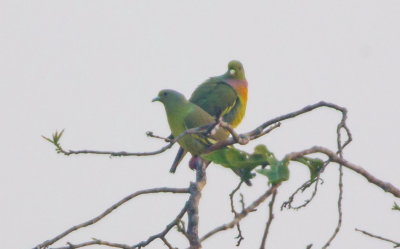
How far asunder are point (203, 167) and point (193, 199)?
1099 millimetres

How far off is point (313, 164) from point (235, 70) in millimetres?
5875

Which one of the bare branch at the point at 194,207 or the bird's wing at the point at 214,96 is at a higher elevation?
the bird's wing at the point at 214,96

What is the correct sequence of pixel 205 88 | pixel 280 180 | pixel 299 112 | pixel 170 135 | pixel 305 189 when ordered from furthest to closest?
1. pixel 205 88
2. pixel 170 135
3. pixel 299 112
4. pixel 305 189
5. pixel 280 180

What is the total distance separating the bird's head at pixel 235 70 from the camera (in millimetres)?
9328

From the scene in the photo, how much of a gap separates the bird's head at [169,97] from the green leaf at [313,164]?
13.2 ft

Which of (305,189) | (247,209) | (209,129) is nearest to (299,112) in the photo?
(305,189)

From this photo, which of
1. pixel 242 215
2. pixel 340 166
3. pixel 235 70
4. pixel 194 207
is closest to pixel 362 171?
pixel 340 166

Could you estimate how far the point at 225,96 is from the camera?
8789 millimetres

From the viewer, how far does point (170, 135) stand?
7496mm

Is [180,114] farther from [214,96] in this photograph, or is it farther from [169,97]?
[214,96]

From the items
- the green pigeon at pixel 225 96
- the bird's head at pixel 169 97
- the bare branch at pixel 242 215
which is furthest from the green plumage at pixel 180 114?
the bare branch at pixel 242 215

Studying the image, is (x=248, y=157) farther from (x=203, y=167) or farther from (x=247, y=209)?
(x=203, y=167)

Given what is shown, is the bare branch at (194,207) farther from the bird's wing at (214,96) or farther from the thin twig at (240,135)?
the bird's wing at (214,96)

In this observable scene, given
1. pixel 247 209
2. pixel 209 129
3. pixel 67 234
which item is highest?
pixel 209 129
